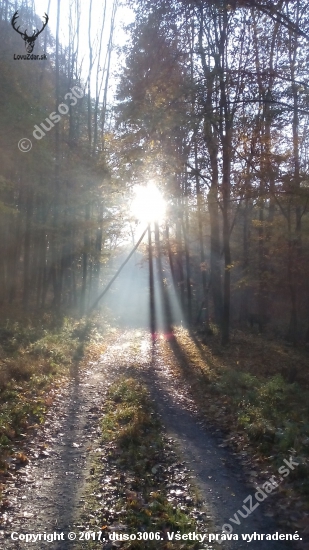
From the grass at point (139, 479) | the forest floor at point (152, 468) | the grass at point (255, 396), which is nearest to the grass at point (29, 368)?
the forest floor at point (152, 468)

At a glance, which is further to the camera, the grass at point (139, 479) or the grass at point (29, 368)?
the grass at point (29, 368)

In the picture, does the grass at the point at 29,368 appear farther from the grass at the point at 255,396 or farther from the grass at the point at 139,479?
the grass at the point at 255,396

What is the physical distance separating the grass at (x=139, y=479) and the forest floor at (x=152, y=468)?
0.02 meters

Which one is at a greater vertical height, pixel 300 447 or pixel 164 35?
pixel 164 35

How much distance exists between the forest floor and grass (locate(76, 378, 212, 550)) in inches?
0.7

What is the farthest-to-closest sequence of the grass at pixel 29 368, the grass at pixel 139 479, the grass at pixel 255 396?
the grass at pixel 29 368 < the grass at pixel 255 396 < the grass at pixel 139 479

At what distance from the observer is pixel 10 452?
7703 mm

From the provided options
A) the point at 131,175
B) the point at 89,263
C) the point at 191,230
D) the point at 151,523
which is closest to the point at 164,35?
the point at 131,175

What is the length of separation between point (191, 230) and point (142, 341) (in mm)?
8730

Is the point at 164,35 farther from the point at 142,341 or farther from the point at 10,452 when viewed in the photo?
the point at 142,341

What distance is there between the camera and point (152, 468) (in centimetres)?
743

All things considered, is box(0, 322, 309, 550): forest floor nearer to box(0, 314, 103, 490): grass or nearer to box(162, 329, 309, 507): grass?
box(162, 329, 309, 507): grass

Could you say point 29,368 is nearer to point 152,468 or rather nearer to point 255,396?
point 255,396

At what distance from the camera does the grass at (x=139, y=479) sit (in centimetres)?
564
